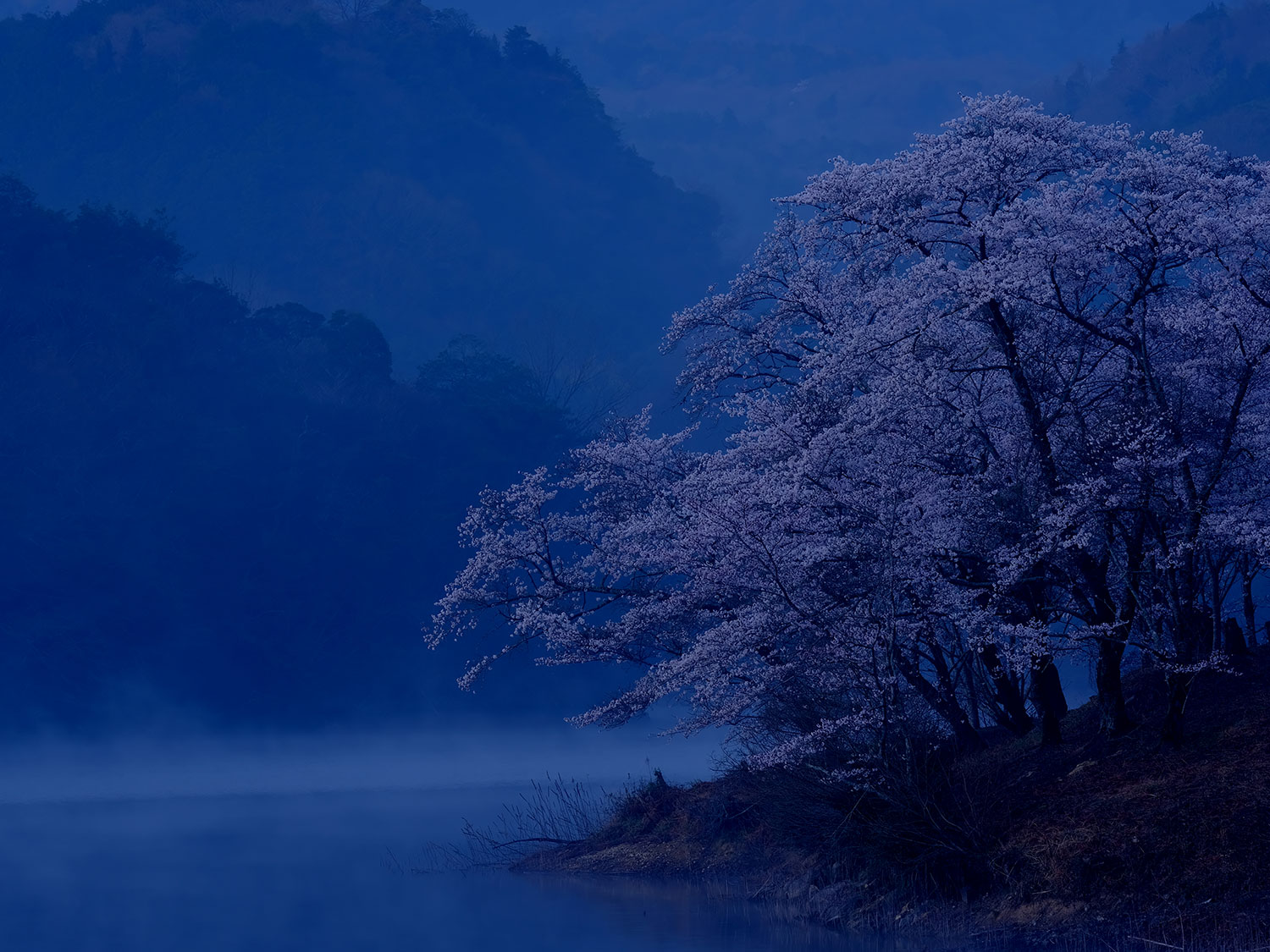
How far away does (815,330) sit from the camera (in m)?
19.8

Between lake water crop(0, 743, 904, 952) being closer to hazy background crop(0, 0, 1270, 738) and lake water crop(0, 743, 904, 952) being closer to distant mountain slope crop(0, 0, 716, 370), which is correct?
hazy background crop(0, 0, 1270, 738)

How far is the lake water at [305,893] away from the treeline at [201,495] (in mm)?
13040

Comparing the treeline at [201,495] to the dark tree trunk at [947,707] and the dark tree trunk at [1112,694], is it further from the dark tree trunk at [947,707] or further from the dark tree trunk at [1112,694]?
the dark tree trunk at [1112,694]

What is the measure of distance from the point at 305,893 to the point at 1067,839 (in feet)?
40.5

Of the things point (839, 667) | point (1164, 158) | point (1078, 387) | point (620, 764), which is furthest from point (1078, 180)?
point (620, 764)

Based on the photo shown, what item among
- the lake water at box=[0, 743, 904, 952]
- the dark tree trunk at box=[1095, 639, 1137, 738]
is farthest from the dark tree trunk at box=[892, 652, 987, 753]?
the lake water at box=[0, 743, 904, 952]

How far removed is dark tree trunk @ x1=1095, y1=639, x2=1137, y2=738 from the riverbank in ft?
0.68

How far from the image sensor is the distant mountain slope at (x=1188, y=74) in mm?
80875

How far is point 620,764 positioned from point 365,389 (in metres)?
23.9

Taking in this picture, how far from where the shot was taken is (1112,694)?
14844 mm

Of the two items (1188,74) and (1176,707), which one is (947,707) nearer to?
(1176,707)

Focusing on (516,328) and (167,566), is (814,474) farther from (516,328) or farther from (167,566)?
(516,328)

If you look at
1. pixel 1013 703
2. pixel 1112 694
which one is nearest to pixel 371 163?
pixel 1013 703

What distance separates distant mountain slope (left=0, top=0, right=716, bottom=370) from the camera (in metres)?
94.6
